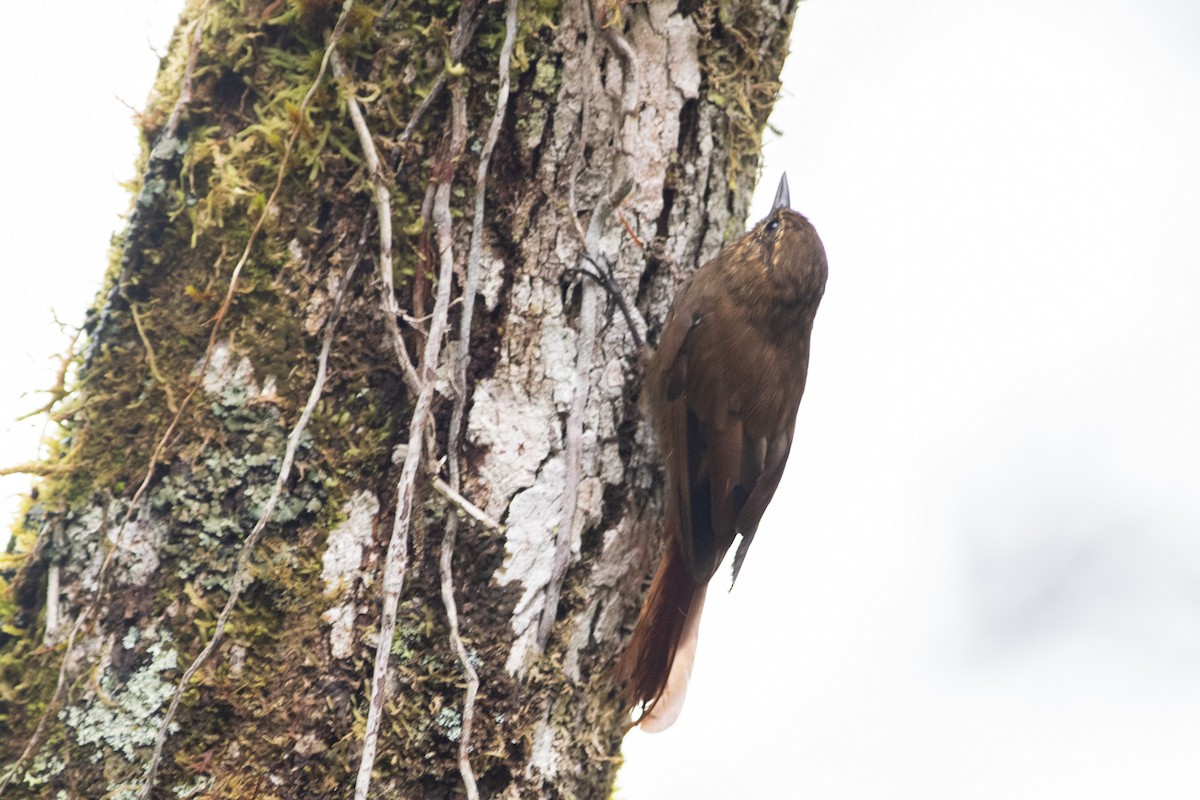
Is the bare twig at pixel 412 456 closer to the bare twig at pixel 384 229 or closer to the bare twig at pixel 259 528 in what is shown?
the bare twig at pixel 384 229

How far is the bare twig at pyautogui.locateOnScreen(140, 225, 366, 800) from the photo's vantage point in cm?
160

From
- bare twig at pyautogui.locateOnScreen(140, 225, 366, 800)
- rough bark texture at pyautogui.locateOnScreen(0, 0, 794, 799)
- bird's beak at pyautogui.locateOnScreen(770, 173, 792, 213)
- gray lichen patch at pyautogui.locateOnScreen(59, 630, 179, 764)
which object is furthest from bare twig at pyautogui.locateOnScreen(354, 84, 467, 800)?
bird's beak at pyautogui.locateOnScreen(770, 173, 792, 213)

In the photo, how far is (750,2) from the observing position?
2.27 meters

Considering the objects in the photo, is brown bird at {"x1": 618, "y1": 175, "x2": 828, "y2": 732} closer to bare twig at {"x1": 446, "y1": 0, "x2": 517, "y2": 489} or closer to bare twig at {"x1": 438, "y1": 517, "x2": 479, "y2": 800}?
bare twig at {"x1": 438, "y1": 517, "x2": 479, "y2": 800}

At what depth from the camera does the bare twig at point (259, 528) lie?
5.26 feet

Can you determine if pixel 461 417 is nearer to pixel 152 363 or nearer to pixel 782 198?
pixel 152 363

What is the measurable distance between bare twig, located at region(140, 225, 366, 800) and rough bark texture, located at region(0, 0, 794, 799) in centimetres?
2

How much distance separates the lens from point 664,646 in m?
2.18

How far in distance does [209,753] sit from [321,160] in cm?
99

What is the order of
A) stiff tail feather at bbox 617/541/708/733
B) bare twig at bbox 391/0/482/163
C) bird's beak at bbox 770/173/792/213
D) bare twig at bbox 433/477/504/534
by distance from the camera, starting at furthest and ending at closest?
bird's beak at bbox 770/173/792/213, stiff tail feather at bbox 617/541/708/733, bare twig at bbox 391/0/482/163, bare twig at bbox 433/477/504/534

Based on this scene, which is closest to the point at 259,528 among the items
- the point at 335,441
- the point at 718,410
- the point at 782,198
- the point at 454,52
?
the point at 335,441

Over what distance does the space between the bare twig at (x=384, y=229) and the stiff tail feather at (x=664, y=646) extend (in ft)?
2.29

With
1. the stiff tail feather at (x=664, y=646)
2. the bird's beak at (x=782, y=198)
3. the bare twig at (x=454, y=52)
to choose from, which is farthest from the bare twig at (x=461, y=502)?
the bird's beak at (x=782, y=198)

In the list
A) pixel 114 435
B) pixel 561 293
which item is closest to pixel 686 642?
pixel 561 293
